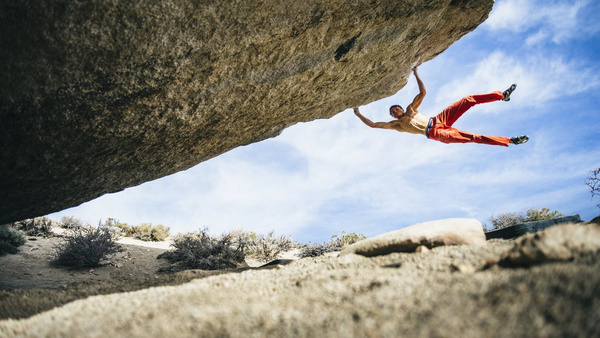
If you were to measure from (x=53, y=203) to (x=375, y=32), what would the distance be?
525 centimetres

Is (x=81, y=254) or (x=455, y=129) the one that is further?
(x=455, y=129)

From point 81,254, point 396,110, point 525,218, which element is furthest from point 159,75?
point 525,218

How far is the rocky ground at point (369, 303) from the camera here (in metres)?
1.26

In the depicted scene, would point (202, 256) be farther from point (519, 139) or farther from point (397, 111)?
point (519, 139)

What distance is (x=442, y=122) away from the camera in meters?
6.86

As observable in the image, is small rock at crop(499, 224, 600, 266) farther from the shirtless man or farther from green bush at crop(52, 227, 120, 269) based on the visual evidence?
green bush at crop(52, 227, 120, 269)

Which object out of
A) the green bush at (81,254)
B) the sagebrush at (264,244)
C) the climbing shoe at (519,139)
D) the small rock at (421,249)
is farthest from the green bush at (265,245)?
the climbing shoe at (519,139)

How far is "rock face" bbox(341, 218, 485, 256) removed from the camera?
116 inches

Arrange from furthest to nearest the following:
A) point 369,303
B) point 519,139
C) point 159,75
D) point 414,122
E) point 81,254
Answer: point 414,122, point 519,139, point 81,254, point 159,75, point 369,303

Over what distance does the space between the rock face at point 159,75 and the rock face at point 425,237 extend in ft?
8.17

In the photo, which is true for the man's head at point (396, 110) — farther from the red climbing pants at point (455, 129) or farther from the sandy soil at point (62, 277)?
the sandy soil at point (62, 277)

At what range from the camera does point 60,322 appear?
75.7 inches

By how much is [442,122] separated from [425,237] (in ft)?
15.5

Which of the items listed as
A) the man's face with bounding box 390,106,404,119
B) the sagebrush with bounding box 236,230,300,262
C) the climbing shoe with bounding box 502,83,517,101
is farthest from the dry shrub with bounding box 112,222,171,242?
the climbing shoe with bounding box 502,83,517,101
